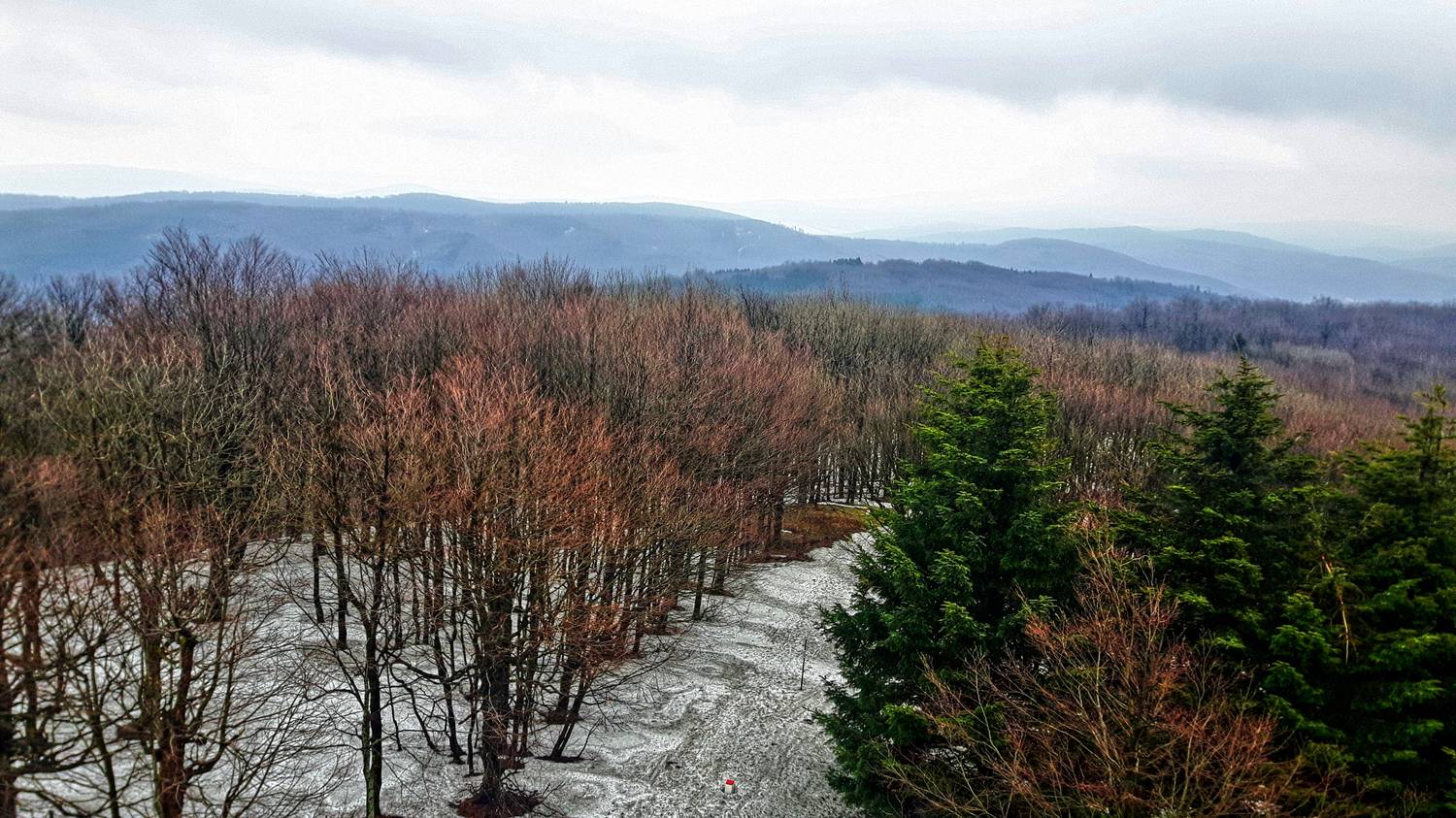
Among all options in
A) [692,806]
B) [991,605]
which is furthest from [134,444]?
[991,605]

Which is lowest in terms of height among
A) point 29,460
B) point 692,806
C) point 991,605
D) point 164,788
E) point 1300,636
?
point 692,806

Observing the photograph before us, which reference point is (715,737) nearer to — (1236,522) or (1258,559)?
(1258,559)

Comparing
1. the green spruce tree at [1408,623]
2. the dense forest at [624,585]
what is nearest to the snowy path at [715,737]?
the dense forest at [624,585]

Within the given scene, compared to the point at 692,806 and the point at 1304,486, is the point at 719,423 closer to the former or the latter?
the point at 692,806

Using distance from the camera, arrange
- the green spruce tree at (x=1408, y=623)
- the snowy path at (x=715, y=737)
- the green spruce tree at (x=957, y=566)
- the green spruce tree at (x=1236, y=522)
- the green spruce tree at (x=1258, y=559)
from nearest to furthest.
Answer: the green spruce tree at (x=1408, y=623), the green spruce tree at (x=1258, y=559), the green spruce tree at (x=1236, y=522), the green spruce tree at (x=957, y=566), the snowy path at (x=715, y=737)

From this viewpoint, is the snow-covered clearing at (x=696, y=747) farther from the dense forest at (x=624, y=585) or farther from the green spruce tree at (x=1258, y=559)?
the green spruce tree at (x=1258, y=559)
